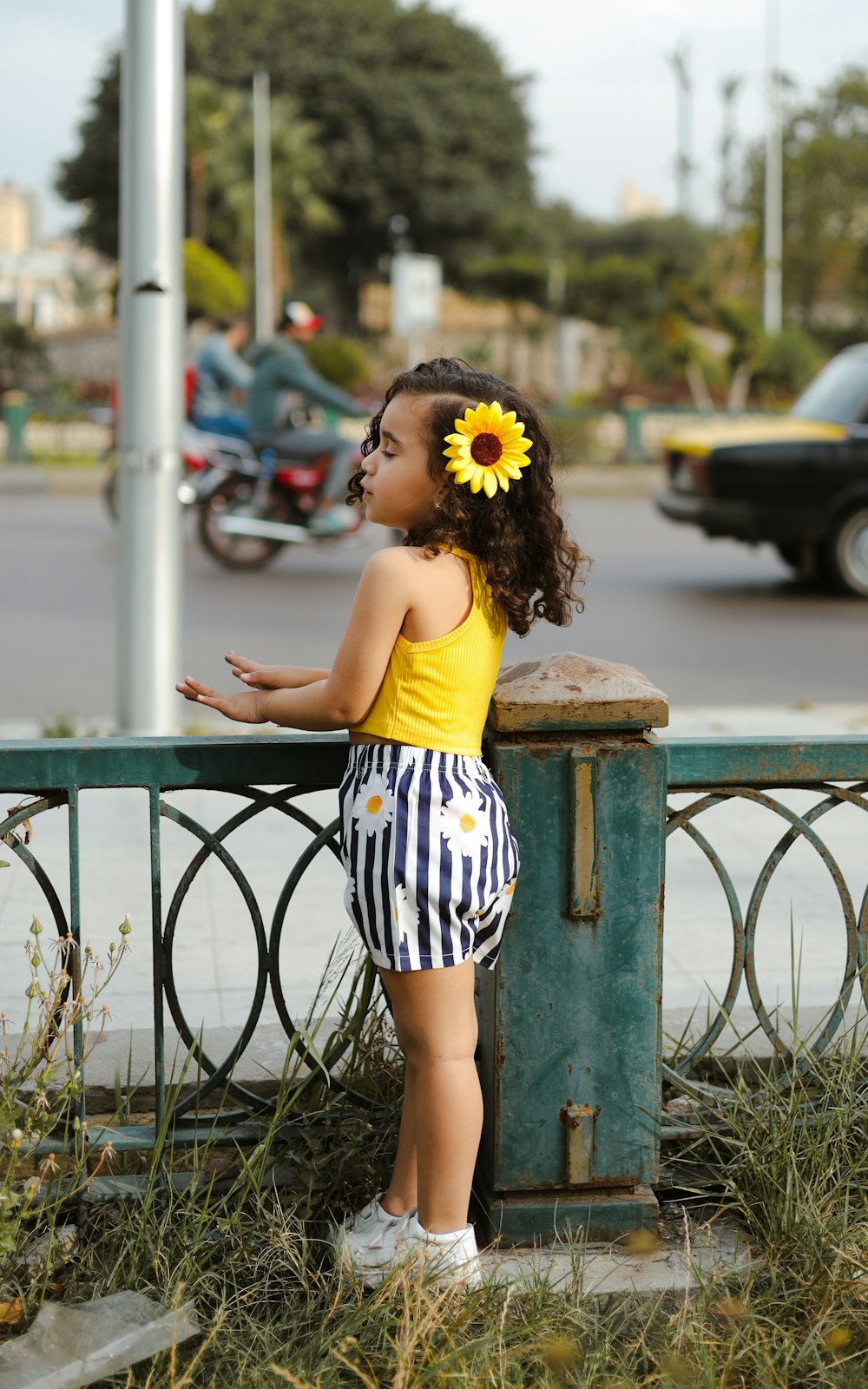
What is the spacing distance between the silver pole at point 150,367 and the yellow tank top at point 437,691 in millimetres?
3868

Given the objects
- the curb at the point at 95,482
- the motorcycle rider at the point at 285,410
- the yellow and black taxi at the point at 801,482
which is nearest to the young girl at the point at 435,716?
the yellow and black taxi at the point at 801,482

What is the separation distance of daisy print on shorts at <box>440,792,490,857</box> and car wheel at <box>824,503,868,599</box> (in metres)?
9.14

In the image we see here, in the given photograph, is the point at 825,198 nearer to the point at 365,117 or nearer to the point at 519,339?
the point at 519,339

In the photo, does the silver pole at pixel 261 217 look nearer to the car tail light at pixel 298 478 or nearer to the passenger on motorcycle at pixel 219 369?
the passenger on motorcycle at pixel 219 369

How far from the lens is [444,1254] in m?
2.54

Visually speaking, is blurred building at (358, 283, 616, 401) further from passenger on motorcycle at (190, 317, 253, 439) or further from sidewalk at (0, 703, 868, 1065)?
sidewalk at (0, 703, 868, 1065)

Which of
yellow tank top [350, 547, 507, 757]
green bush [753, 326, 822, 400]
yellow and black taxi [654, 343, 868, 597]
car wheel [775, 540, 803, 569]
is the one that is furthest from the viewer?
green bush [753, 326, 822, 400]

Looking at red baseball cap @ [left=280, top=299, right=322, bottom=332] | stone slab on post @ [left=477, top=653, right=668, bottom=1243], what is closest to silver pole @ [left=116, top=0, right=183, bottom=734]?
stone slab on post @ [left=477, top=653, right=668, bottom=1243]

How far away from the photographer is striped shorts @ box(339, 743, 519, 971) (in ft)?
8.09

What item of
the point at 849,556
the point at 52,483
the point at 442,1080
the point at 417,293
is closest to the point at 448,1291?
the point at 442,1080

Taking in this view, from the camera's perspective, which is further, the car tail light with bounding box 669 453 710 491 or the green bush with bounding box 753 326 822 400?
the green bush with bounding box 753 326 822 400

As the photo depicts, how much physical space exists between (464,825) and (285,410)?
10368 mm

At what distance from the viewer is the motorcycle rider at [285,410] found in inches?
478

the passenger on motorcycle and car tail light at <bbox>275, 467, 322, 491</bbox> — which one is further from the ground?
the passenger on motorcycle
